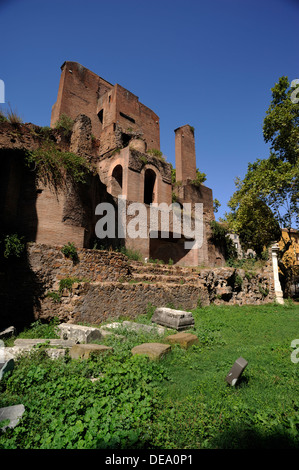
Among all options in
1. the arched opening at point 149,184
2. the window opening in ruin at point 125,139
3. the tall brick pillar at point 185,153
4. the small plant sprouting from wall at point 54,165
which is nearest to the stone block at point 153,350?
the small plant sprouting from wall at point 54,165

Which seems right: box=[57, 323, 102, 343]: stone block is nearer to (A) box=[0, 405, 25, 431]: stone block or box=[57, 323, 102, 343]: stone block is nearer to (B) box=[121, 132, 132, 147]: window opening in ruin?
(A) box=[0, 405, 25, 431]: stone block

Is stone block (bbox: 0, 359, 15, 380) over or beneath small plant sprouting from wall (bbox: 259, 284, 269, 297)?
over

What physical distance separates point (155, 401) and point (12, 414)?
69.0 inches

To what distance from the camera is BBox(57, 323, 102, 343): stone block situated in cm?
597

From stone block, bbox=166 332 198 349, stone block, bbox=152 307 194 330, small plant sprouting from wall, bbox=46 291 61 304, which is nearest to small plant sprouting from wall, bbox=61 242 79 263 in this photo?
small plant sprouting from wall, bbox=46 291 61 304

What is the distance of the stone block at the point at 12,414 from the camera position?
2843 millimetres

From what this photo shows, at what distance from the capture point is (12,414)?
117 inches

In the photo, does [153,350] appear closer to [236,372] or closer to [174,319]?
[236,372]

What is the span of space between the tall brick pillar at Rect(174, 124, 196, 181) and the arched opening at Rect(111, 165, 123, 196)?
7581mm

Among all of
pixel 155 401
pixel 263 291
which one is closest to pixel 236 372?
pixel 155 401

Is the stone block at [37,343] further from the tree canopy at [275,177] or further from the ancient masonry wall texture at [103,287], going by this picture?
the tree canopy at [275,177]

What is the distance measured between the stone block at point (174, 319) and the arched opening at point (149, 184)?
12.1 m

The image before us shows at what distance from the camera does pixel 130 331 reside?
22.0ft

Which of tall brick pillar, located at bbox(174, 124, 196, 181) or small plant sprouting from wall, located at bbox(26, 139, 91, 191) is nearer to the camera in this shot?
small plant sprouting from wall, located at bbox(26, 139, 91, 191)
